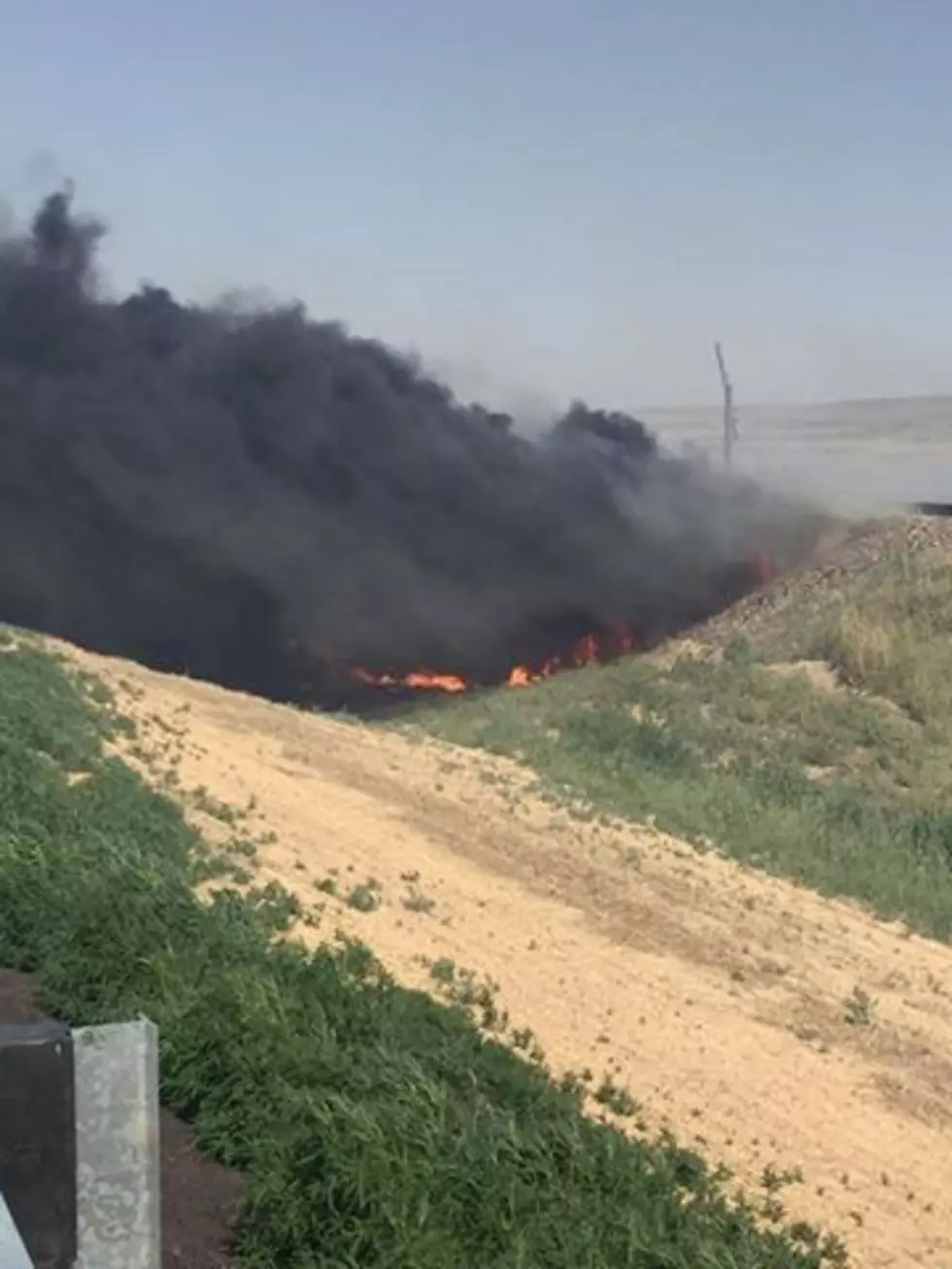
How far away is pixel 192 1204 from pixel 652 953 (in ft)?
26.9

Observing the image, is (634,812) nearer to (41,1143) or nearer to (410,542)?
(410,542)

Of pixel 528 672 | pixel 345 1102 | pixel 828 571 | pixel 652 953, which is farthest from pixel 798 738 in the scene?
pixel 345 1102

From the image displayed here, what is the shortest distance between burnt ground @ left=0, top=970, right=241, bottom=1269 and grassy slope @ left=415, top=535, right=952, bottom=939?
1204cm

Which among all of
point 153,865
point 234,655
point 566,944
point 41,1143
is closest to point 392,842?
point 566,944

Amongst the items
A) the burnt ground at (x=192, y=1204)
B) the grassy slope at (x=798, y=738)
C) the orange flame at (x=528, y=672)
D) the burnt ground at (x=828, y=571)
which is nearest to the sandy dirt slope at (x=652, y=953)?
the grassy slope at (x=798, y=738)

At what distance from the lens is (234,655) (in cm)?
2814

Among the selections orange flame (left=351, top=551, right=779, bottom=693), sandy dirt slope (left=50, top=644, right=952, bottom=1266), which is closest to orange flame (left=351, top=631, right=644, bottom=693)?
orange flame (left=351, top=551, right=779, bottom=693)

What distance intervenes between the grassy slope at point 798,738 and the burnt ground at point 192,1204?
12.0m

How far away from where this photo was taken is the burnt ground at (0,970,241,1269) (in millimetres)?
5719

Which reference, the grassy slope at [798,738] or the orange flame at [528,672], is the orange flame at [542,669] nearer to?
the orange flame at [528,672]

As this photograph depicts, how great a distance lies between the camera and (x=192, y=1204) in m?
6.08

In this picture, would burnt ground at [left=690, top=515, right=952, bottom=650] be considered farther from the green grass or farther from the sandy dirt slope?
the green grass

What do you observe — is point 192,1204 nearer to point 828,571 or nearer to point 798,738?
point 798,738

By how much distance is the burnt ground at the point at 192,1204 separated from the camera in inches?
225
